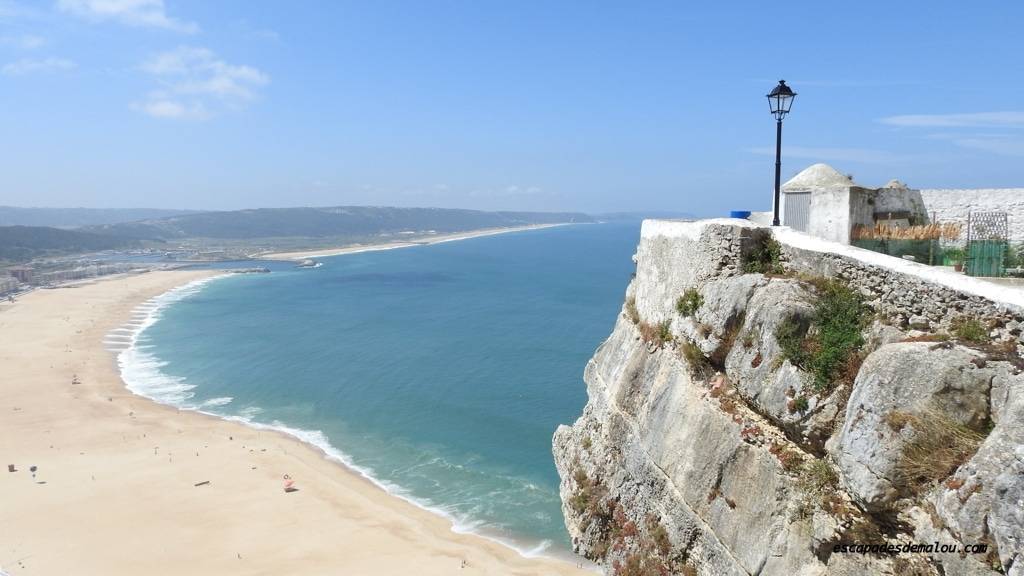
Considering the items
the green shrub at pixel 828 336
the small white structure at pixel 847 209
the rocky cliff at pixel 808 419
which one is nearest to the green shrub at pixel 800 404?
the rocky cliff at pixel 808 419

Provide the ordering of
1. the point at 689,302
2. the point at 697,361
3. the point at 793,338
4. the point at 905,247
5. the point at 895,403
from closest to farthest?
the point at 895,403 → the point at 793,338 → the point at 905,247 → the point at 697,361 → the point at 689,302

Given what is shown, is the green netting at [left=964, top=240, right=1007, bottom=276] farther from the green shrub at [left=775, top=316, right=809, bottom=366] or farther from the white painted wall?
the green shrub at [left=775, top=316, right=809, bottom=366]

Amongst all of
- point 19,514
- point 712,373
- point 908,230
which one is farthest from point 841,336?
point 19,514

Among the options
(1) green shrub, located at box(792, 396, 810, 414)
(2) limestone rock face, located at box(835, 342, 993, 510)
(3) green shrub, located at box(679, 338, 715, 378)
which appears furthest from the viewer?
(3) green shrub, located at box(679, 338, 715, 378)

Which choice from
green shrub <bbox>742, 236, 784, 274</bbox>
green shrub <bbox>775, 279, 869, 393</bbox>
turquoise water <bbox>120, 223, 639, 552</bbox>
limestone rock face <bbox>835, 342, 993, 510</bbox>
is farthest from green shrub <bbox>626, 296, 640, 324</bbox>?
limestone rock face <bbox>835, 342, 993, 510</bbox>

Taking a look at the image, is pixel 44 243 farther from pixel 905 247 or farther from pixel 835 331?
pixel 835 331

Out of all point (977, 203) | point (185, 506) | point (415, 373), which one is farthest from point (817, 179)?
point (415, 373)
